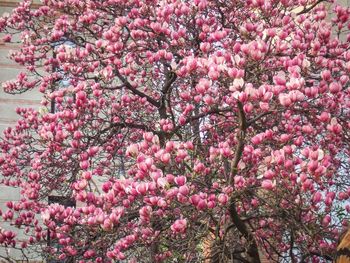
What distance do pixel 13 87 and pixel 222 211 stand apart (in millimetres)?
5219

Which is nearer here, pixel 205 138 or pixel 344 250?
pixel 344 250

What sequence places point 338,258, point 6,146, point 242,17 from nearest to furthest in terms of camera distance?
point 338,258
point 242,17
point 6,146

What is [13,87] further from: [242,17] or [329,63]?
[329,63]

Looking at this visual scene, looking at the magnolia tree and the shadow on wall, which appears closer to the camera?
the shadow on wall

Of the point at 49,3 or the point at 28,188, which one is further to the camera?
the point at 49,3

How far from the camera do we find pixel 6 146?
380 inches

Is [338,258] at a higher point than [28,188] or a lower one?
higher

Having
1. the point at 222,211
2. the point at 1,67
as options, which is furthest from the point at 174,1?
the point at 1,67

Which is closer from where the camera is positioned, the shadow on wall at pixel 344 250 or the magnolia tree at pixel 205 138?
Result: the shadow on wall at pixel 344 250

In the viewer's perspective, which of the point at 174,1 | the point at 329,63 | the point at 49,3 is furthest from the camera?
the point at 49,3

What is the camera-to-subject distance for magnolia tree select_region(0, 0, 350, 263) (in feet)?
17.1

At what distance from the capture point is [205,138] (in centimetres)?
782

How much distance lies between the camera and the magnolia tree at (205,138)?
5219 mm

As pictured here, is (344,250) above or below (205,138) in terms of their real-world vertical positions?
above
